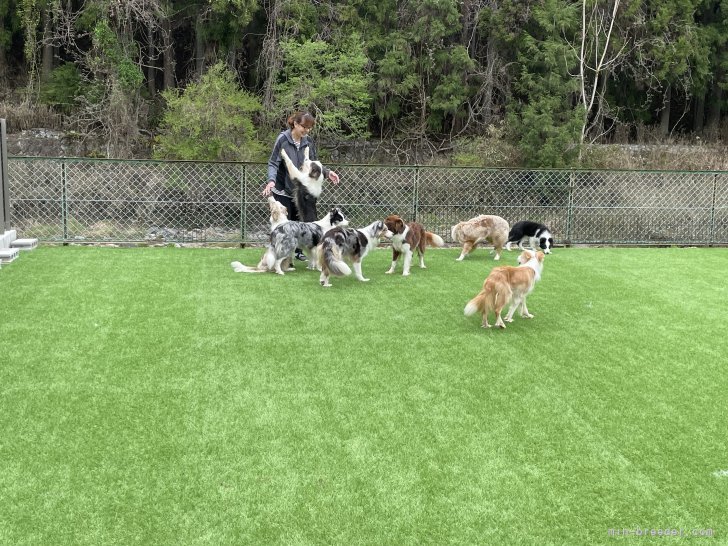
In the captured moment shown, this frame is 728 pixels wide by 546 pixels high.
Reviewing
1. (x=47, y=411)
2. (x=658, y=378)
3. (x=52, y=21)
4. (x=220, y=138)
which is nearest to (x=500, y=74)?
(x=220, y=138)

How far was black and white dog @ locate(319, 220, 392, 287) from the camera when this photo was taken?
6.26m

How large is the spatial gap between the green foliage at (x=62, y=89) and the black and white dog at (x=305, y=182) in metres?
14.6

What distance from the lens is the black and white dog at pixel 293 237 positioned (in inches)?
266

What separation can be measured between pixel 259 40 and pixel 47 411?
17.8m

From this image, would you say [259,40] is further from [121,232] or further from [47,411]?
[47,411]

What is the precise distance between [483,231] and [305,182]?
2409 mm

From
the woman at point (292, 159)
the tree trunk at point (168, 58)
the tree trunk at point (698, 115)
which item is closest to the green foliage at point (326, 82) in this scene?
the tree trunk at point (168, 58)

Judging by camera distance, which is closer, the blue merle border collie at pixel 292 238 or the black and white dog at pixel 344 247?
the black and white dog at pixel 344 247

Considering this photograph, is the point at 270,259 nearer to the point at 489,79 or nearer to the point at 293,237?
the point at 293,237

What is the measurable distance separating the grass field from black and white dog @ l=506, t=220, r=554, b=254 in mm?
2479

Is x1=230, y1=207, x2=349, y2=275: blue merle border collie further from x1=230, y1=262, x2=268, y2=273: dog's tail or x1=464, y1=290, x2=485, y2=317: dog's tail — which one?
x1=464, y1=290, x2=485, y2=317: dog's tail

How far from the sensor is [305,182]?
706 cm

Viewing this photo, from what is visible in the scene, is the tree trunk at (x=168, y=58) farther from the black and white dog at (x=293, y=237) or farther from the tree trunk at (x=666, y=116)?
the tree trunk at (x=666, y=116)

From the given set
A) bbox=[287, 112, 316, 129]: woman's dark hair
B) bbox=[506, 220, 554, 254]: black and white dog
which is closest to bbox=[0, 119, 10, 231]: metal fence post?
bbox=[287, 112, 316, 129]: woman's dark hair
